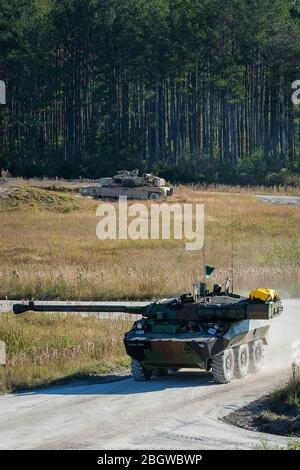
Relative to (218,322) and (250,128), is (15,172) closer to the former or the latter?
(250,128)

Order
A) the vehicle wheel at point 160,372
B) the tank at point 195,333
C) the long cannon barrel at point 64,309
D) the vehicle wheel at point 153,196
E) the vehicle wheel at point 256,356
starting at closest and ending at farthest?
the tank at point 195,333 → the long cannon barrel at point 64,309 → the vehicle wheel at point 160,372 → the vehicle wheel at point 256,356 → the vehicle wheel at point 153,196

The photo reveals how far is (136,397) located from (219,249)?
82.5 feet

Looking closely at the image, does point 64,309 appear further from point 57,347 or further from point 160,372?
point 57,347

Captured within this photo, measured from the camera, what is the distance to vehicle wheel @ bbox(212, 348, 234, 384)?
2070 cm

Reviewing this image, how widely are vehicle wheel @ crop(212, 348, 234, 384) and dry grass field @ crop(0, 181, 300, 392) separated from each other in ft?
9.31

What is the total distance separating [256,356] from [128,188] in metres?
41.7

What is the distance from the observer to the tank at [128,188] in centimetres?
6344

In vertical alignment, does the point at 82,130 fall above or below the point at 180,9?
below

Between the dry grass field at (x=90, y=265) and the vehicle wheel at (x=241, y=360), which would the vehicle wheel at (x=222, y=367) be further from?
the dry grass field at (x=90, y=265)

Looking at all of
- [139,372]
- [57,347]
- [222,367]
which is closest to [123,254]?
[57,347]

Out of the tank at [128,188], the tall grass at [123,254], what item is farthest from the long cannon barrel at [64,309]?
the tank at [128,188]

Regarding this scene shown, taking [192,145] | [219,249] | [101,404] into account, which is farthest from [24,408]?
[192,145]

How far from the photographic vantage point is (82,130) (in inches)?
3841

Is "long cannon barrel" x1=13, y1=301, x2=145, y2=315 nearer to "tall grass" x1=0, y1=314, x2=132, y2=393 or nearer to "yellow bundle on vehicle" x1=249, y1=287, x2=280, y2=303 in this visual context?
"tall grass" x1=0, y1=314, x2=132, y2=393
